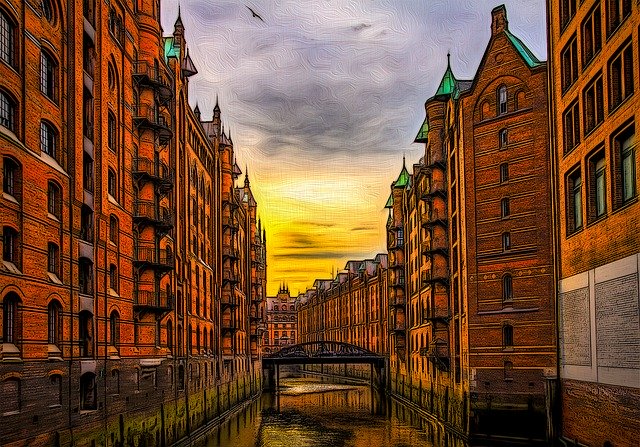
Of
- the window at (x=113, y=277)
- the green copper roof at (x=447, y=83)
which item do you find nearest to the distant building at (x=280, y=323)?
the green copper roof at (x=447, y=83)

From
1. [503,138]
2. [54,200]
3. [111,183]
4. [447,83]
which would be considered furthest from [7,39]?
[447,83]

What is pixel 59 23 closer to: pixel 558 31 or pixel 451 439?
pixel 558 31

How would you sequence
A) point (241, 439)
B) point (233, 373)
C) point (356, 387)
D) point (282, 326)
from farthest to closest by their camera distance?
point (282, 326), point (356, 387), point (233, 373), point (241, 439)

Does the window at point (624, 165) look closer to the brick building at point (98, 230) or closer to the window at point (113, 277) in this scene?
the brick building at point (98, 230)

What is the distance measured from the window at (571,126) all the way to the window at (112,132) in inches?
607

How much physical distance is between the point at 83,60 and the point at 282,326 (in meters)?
146

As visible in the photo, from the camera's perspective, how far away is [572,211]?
2481 cm

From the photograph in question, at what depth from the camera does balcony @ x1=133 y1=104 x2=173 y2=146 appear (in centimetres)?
3172

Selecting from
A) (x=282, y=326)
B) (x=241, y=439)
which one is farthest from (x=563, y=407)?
(x=282, y=326)

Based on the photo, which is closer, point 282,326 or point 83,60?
point 83,60

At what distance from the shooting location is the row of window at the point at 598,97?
19922 millimetres

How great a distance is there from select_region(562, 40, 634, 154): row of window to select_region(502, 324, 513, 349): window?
1240 cm

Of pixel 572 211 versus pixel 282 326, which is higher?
pixel 572 211

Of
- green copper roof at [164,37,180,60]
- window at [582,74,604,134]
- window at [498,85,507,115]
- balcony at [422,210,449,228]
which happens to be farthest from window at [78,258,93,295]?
balcony at [422,210,449,228]
